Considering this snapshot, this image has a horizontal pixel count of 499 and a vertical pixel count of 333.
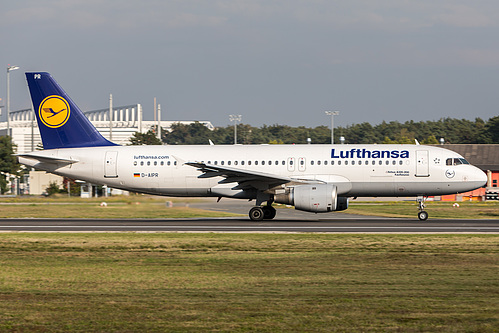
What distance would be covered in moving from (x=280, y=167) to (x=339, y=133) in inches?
4596

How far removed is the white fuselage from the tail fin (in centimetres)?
64

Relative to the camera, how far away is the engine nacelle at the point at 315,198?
98.8 feet

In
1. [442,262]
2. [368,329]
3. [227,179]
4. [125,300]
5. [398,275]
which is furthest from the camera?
[227,179]

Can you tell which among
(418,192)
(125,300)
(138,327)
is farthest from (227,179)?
(138,327)

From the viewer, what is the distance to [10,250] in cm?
2031

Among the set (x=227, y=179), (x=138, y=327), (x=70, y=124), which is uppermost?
(x=70, y=124)

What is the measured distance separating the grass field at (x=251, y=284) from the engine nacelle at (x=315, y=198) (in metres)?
7.27

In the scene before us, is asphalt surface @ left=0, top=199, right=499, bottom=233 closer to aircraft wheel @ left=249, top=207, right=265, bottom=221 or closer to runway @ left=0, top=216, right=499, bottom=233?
runway @ left=0, top=216, right=499, bottom=233

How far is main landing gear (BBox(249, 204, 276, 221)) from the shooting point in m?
32.6

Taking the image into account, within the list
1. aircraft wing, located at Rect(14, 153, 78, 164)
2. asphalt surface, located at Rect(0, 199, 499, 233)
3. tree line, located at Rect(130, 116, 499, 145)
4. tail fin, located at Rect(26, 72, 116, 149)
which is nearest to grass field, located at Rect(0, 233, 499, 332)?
asphalt surface, located at Rect(0, 199, 499, 233)

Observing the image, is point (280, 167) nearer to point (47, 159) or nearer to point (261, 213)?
point (261, 213)

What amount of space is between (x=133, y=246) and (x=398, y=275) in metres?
9.52

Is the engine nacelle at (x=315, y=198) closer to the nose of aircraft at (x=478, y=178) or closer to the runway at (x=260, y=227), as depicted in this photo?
the runway at (x=260, y=227)

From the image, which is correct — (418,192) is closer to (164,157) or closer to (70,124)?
(164,157)
